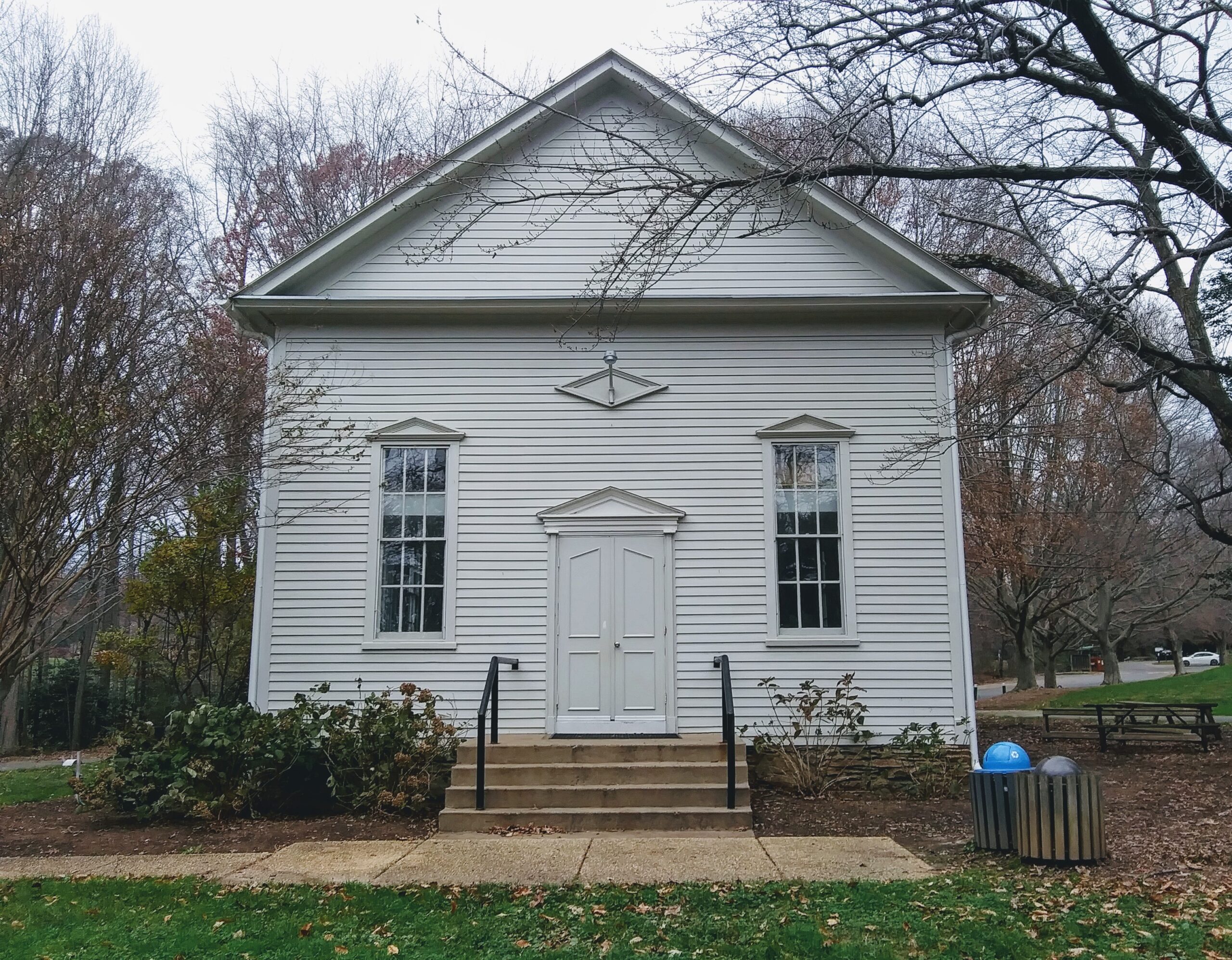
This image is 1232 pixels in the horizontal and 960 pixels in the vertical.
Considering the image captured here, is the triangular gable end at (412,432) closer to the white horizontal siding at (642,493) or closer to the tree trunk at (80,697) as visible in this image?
the white horizontal siding at (642,493)

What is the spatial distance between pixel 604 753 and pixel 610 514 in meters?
2.54

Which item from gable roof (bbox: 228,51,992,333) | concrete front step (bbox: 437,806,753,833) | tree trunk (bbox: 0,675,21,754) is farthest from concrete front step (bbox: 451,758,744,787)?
tree trunk (bbox: 0,675,21,754)

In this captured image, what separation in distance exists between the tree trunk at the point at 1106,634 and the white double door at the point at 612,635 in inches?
775

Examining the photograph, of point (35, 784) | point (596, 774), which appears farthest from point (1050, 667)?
point (35, 784)

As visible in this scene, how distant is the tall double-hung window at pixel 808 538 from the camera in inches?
421

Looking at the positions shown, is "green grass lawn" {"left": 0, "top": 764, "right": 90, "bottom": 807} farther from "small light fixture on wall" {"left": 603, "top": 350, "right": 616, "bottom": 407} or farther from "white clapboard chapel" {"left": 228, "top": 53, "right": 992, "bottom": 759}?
"small light fixture on wall" {"left": 603, "top": 350, "right": 616, "bottom": 407}

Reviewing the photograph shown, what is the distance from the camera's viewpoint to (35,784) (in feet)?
45.6

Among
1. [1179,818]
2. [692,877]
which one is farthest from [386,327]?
[1179,818]

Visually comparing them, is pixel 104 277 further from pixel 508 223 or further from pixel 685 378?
pixel 685 378

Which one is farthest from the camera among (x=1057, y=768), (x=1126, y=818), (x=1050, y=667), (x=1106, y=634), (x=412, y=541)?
(x=1050, y=667)

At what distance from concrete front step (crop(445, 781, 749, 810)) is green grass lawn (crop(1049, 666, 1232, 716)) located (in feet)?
45.7

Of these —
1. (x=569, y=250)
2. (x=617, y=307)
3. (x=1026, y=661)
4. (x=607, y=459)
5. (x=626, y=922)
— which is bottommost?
(x=626, y=922)

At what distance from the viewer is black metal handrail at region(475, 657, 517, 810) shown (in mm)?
8953

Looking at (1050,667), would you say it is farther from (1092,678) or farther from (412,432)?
(412,432)
